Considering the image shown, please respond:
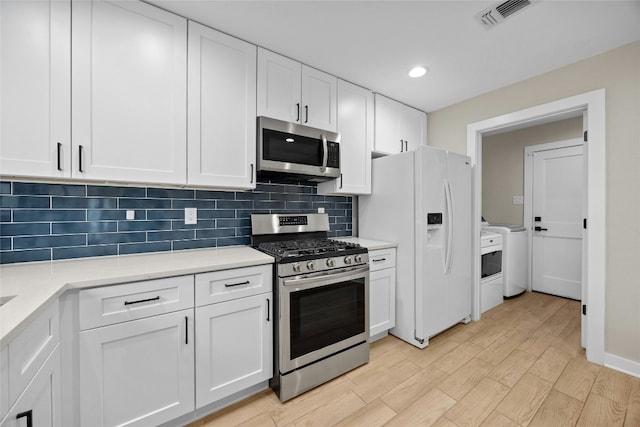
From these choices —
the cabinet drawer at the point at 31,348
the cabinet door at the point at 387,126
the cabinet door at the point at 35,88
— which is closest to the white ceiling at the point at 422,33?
the cabinet door at the point at 387,126

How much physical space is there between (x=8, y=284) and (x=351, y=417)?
72.8 inches

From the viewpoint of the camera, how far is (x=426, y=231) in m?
2.36

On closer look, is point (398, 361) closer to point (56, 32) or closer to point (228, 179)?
point (228, 179)

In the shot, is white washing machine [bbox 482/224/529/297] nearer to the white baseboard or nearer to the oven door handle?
the white baseboard

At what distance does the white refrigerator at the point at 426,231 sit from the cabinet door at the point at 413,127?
0.68m

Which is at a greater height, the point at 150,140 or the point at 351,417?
the point at 150,140

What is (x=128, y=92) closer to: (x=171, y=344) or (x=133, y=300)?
(x=133, y=300)

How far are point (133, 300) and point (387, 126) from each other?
270 centimetres

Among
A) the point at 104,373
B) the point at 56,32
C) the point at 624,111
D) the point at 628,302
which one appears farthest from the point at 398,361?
the point at 56,32

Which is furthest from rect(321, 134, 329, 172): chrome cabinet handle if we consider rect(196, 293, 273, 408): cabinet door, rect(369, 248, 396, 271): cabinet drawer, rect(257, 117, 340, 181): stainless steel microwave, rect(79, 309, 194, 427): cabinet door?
rect(79, 309, 194, 427): cabinet door

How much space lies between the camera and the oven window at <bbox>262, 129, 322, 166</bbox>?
204 cm

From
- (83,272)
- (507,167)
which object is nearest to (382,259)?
(83,272)

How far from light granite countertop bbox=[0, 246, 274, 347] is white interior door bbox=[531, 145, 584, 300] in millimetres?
4142

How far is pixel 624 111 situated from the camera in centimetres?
203
